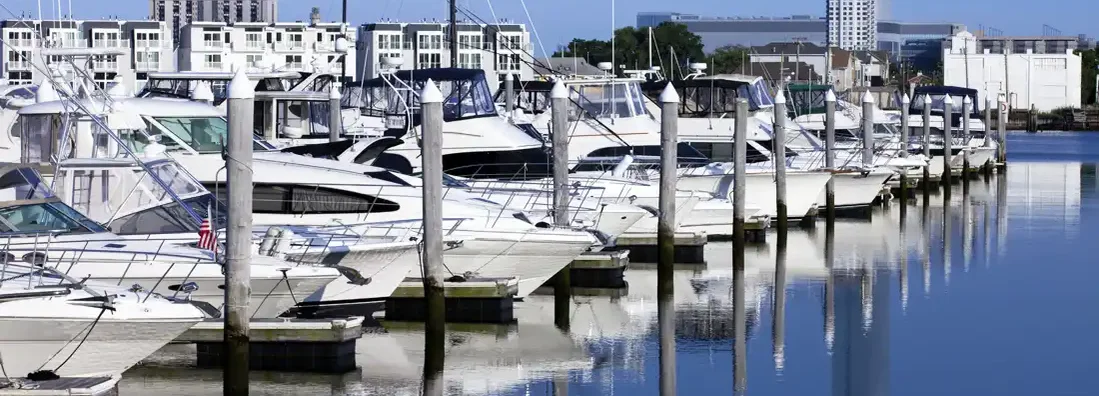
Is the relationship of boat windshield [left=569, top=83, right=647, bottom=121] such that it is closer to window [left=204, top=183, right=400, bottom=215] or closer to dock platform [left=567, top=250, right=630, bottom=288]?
dock platform [left=567, top=250, right=630, bottom=288]

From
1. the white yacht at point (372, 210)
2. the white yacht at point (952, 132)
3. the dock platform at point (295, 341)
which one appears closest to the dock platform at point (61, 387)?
the dock platform at point (295, 341)

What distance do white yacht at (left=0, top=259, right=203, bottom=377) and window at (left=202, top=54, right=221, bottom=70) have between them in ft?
253

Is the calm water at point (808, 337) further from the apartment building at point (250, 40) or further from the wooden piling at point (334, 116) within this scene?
the apartment building at point (250, 40)

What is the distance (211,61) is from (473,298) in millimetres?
74704

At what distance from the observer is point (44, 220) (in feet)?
60.4

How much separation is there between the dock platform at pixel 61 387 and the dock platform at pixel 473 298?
24.4 feet

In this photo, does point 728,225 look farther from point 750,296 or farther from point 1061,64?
point 1061,64

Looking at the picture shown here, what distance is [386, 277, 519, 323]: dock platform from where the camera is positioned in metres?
21.6

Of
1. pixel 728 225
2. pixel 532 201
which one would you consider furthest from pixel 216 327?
pixel 728 225

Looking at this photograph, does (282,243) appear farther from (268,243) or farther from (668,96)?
(668,96)

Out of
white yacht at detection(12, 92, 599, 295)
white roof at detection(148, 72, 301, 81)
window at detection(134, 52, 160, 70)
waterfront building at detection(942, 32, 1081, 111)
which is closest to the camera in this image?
white yacht at detection(12, 92, 599, 295)

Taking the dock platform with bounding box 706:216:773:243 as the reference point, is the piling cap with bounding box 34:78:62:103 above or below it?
above

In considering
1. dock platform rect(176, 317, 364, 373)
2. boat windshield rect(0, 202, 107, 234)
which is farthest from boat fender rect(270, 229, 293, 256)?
boat windshield rect(0, 202, 107, 234)

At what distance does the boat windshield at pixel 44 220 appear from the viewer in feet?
59.5
